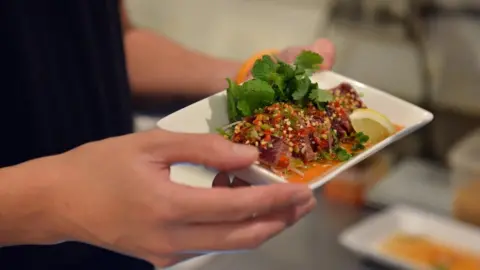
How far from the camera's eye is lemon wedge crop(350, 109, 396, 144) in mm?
701

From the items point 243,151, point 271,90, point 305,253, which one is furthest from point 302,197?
point 305,253

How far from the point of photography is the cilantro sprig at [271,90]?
2.25 feet

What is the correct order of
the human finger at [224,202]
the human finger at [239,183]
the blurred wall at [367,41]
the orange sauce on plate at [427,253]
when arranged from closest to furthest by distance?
the human finger at [224,202] → the human finger at [239,183] → the orange sauce on plate at [427,253] → the blurred wall at [367,41]

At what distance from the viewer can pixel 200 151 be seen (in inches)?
20.7

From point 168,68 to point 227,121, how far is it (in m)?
0.32

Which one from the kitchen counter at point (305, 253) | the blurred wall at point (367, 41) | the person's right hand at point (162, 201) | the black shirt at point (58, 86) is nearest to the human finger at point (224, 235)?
the person's right hand at point (162, 201)

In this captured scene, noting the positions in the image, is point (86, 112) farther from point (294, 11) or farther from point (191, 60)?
point (294, 11)

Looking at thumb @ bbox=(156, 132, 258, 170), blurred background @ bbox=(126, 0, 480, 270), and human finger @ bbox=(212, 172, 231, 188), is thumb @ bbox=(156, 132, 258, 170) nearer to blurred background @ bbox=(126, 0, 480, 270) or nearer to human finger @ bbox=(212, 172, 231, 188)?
human finger @ bbox=(212, 172, 231, 188)

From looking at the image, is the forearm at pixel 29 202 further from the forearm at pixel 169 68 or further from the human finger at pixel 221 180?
the forearm at pixel 169 68

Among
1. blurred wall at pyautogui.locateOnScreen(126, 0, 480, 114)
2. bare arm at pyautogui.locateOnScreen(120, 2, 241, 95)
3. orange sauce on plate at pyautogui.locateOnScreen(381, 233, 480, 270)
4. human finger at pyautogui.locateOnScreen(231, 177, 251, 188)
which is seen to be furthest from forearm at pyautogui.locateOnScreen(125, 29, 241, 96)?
orange sauce on plate at pyautogui.locateOnScreen(381, 233, 480, 270)

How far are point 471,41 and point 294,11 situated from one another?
0.41 meters

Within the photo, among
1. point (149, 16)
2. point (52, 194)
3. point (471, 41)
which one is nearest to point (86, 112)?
point (52, 194)

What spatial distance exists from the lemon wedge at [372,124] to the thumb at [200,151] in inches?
8.5

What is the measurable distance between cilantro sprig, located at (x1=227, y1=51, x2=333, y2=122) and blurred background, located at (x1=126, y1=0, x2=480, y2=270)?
1.97 ft
